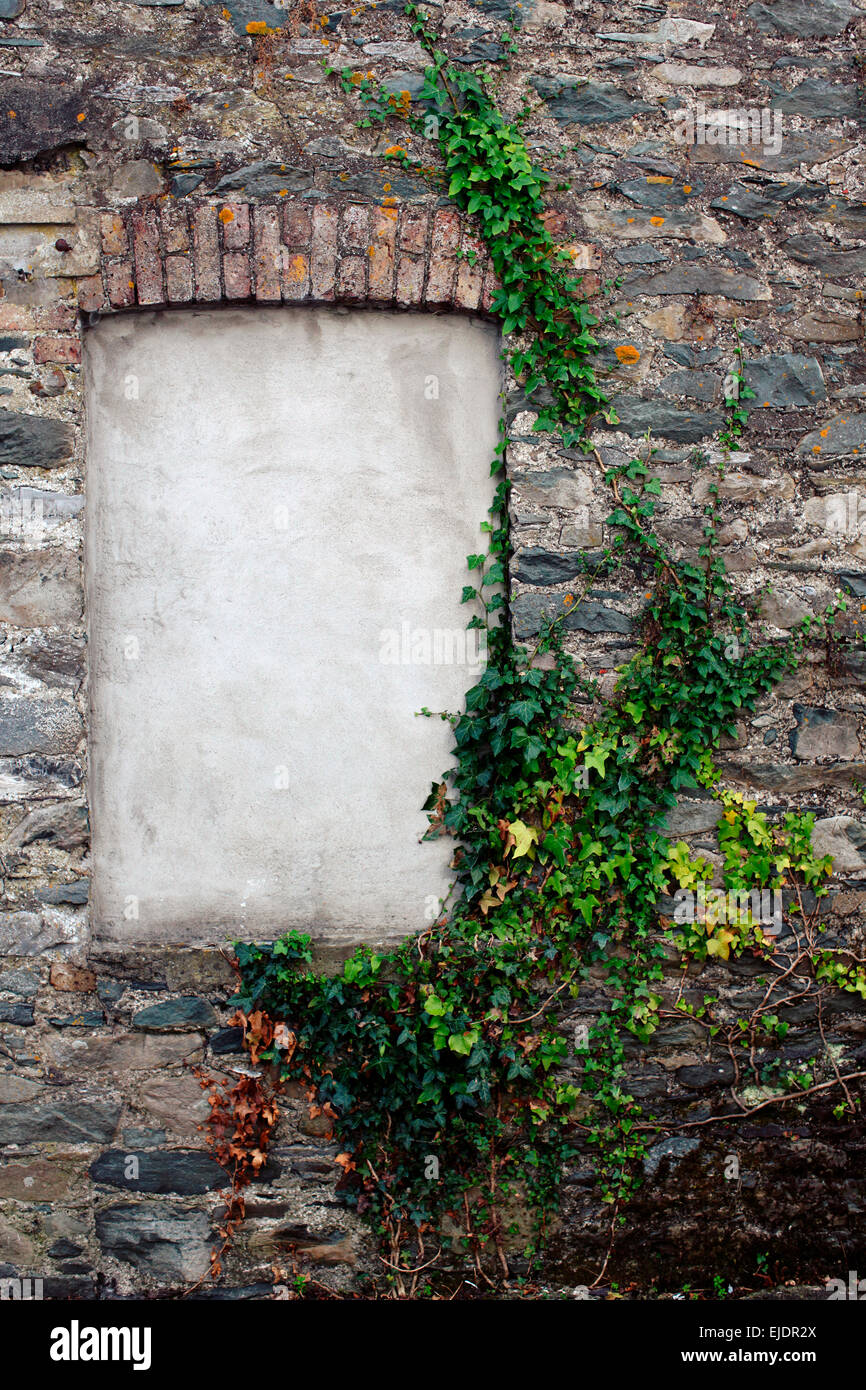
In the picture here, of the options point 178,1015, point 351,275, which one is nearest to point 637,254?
point 351,275

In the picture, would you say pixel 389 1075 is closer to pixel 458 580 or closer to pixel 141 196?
pixel 458 580

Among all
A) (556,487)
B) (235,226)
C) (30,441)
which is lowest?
(556,487)

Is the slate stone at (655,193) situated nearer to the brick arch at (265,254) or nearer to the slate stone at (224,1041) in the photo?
the brick arch at (265,254)

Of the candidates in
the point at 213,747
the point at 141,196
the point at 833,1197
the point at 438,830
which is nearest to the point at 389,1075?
the point at 438,830

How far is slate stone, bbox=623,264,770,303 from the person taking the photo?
314cm

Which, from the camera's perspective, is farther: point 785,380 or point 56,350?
point 785,380

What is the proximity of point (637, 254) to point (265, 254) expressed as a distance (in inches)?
50.0

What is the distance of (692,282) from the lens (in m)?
3.15

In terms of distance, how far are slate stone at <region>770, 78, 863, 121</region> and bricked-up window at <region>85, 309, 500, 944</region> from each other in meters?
1.30

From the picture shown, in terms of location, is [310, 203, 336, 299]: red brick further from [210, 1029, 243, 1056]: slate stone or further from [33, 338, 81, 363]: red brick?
[210, 1029, 243, 1056]: slate stone

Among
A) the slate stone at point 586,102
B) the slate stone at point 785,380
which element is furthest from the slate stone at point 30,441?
the slate stone at point 785,380

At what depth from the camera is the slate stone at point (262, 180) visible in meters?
3.03

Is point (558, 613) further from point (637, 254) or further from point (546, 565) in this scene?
point (637, 254)

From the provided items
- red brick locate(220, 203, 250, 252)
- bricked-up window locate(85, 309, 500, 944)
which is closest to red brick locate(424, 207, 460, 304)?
bricked-up window locate(85, 309, 500, 944)
